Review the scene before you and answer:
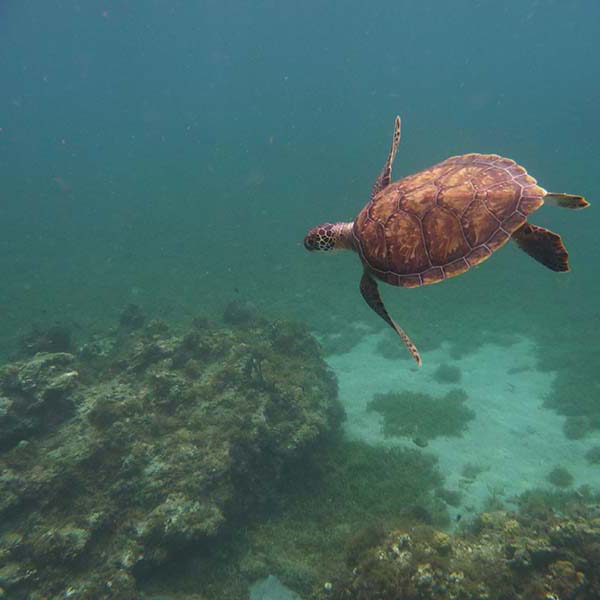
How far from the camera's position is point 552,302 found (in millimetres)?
20672

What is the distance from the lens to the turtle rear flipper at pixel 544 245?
14.6 feet

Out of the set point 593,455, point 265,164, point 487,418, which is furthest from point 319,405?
point 265,164

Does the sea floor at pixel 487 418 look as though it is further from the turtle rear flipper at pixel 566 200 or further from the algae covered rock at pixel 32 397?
the algae covered rock at pixel 32 397

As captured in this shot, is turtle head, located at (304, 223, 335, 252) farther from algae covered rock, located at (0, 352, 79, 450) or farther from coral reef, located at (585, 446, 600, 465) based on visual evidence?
coral reef, located at (585, 446, 600, 465)

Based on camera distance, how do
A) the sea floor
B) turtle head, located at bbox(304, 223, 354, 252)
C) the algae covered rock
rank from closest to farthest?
turtle head, located at bbox(304, 223, 354, 252) → the algae covered rock → the sea floor

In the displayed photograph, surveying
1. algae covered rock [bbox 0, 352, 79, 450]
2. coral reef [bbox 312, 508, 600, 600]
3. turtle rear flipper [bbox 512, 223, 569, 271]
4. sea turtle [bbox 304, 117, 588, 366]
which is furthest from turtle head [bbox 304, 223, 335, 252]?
algae covered rock [bbox 0, 352, 79, 450]

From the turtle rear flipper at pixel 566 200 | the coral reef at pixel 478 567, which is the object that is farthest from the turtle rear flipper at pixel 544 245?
the coral reef at pixel 478 567

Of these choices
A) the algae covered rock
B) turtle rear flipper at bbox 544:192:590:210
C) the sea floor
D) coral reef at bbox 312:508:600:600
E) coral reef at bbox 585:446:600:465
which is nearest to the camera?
turtle rear flipper at bbox 544:192:590:210

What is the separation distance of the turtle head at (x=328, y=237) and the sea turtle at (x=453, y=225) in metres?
0.78

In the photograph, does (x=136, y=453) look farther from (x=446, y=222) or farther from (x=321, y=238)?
(x=446, y=222)

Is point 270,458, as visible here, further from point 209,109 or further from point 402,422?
point 209,109

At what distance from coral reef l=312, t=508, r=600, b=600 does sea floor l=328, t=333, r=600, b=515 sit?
3522 mm

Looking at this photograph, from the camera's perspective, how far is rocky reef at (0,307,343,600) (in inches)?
225

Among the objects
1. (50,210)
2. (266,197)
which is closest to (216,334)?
(266,197)
